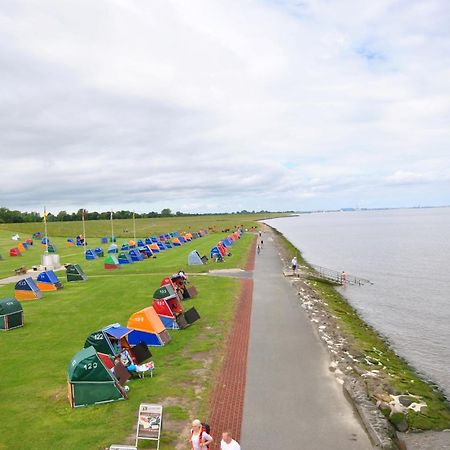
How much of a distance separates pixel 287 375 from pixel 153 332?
22.5 feet

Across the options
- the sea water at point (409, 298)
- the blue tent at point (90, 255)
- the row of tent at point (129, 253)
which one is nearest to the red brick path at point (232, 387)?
the sea water at point (409, 298)

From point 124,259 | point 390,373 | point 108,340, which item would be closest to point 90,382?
point 108,340

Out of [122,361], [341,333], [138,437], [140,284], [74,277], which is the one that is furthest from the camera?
[74,277]

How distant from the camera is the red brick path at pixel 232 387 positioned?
13.4m

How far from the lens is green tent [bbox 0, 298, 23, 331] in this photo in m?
24.5

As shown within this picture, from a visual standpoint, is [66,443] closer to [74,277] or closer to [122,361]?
[122,361]

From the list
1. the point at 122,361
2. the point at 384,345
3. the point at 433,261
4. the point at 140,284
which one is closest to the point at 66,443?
the point at 122,361

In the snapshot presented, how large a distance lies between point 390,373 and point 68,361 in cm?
1399

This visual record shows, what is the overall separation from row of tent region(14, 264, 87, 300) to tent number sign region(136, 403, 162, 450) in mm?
24317

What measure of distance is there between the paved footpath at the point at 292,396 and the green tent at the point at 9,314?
43.3ft

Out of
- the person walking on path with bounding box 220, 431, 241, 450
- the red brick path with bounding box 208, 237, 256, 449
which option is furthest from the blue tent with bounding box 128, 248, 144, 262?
the person walking on path with bounding box 220, 431, 241, 450

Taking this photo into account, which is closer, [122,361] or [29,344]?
[122,361]

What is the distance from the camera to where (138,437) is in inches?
466

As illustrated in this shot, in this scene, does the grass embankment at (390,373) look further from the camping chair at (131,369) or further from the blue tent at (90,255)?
the blue tent at (90,255)
